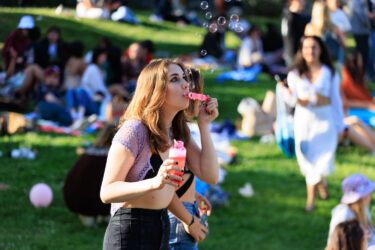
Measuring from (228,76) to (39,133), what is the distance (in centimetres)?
572

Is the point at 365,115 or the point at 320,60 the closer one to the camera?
the point at 320,60

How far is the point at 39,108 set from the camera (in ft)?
31.6

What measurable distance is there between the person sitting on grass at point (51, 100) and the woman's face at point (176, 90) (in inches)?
264

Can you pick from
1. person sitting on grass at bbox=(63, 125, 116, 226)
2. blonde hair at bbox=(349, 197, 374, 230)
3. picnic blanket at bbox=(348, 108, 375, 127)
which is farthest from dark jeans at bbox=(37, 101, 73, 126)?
blonde hair at bbox=(349, 197, 374, 230)

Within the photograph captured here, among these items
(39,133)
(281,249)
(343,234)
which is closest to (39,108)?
(39,133)

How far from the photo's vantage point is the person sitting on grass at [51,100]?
31.6 ft

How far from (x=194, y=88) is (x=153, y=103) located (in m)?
0.50

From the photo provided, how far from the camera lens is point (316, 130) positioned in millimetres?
6867

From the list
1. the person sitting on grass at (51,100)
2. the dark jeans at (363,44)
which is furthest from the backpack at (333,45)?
the person sitting on grass at (51,100)

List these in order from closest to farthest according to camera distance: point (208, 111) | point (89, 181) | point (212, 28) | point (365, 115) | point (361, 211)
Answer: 1. point (208, 111)
2. point (212, 28)
3. point (361, 211)
4. point (89, 181)
5. point (365, 115)

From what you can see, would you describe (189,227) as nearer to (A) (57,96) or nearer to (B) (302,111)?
(B) (302,111)

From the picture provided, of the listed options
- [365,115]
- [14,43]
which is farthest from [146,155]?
[365,115]

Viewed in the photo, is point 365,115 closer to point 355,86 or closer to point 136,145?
point 355,86

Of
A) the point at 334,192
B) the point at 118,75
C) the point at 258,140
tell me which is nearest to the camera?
the point at 334,192
